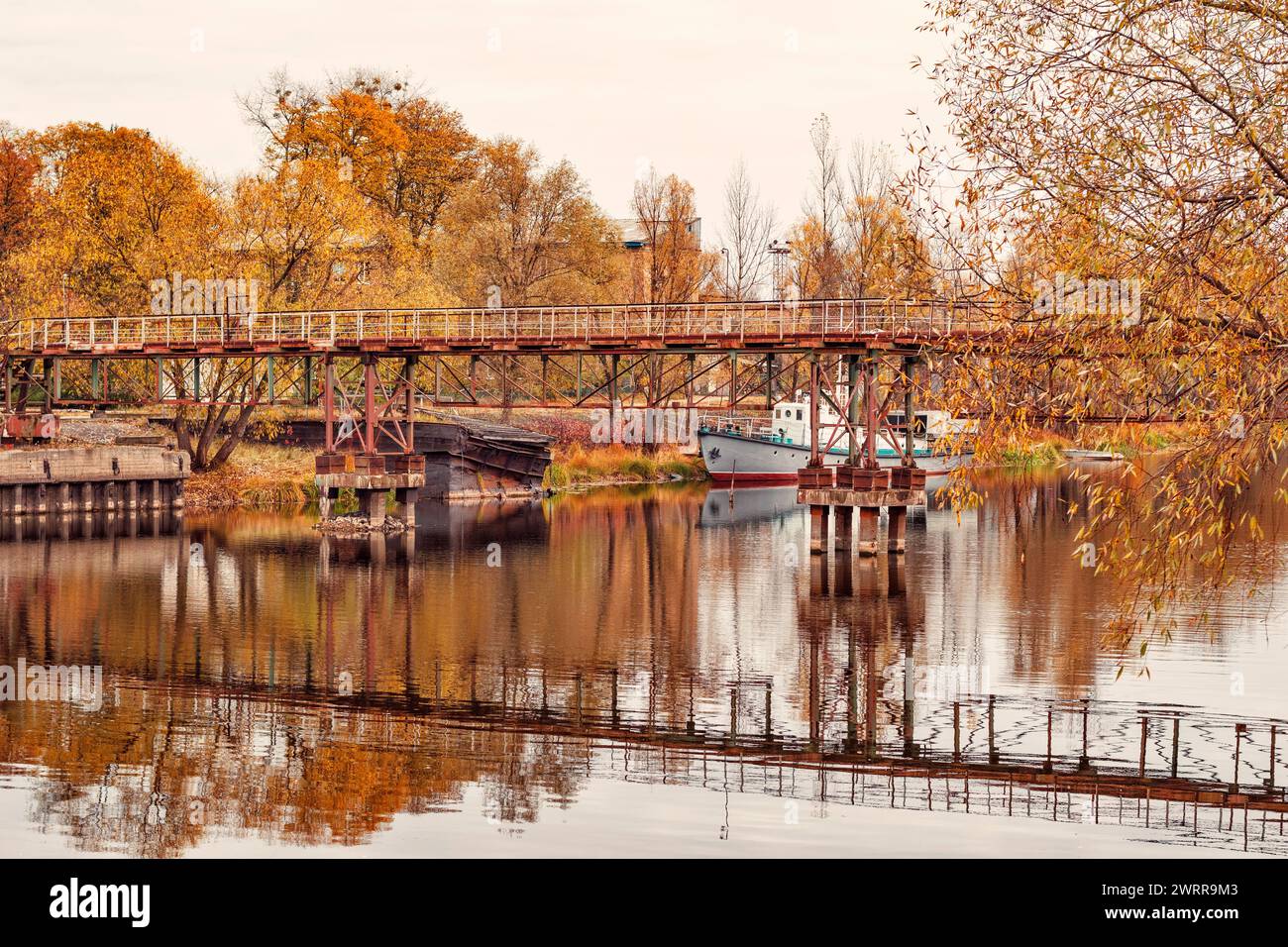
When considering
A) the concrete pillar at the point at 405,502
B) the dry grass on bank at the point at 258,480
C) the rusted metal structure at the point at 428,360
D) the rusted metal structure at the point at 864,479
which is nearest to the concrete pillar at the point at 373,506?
the rusted metal structure at the point at 428,360

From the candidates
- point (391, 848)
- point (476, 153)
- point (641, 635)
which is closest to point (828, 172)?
point (476, 153)

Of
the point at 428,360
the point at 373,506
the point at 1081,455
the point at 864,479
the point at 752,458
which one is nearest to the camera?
the point at 864,479

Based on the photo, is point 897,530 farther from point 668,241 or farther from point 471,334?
point 668,241

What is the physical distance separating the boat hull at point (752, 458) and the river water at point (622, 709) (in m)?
33.1

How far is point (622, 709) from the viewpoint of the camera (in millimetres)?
23047

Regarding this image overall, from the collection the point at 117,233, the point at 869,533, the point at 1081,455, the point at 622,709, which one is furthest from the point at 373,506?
the point at 1081,455

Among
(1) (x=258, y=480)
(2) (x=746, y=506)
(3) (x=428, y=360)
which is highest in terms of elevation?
(3) (x=428, y=360)

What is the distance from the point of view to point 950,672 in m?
26.1

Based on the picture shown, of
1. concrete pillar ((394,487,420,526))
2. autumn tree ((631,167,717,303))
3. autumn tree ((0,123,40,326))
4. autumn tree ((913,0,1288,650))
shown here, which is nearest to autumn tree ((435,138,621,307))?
autumn tree ((631,167,717,303))

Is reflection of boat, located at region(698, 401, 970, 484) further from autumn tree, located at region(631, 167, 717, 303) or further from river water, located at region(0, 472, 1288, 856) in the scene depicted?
river water, located at region(0, 472, 1288, 856)

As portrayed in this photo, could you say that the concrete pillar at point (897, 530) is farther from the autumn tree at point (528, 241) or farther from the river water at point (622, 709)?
the autumn tree at point (528, 241)

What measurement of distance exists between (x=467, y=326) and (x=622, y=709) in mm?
45937

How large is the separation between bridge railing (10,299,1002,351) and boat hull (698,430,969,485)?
668cm

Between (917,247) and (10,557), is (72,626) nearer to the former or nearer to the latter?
(10,557)
